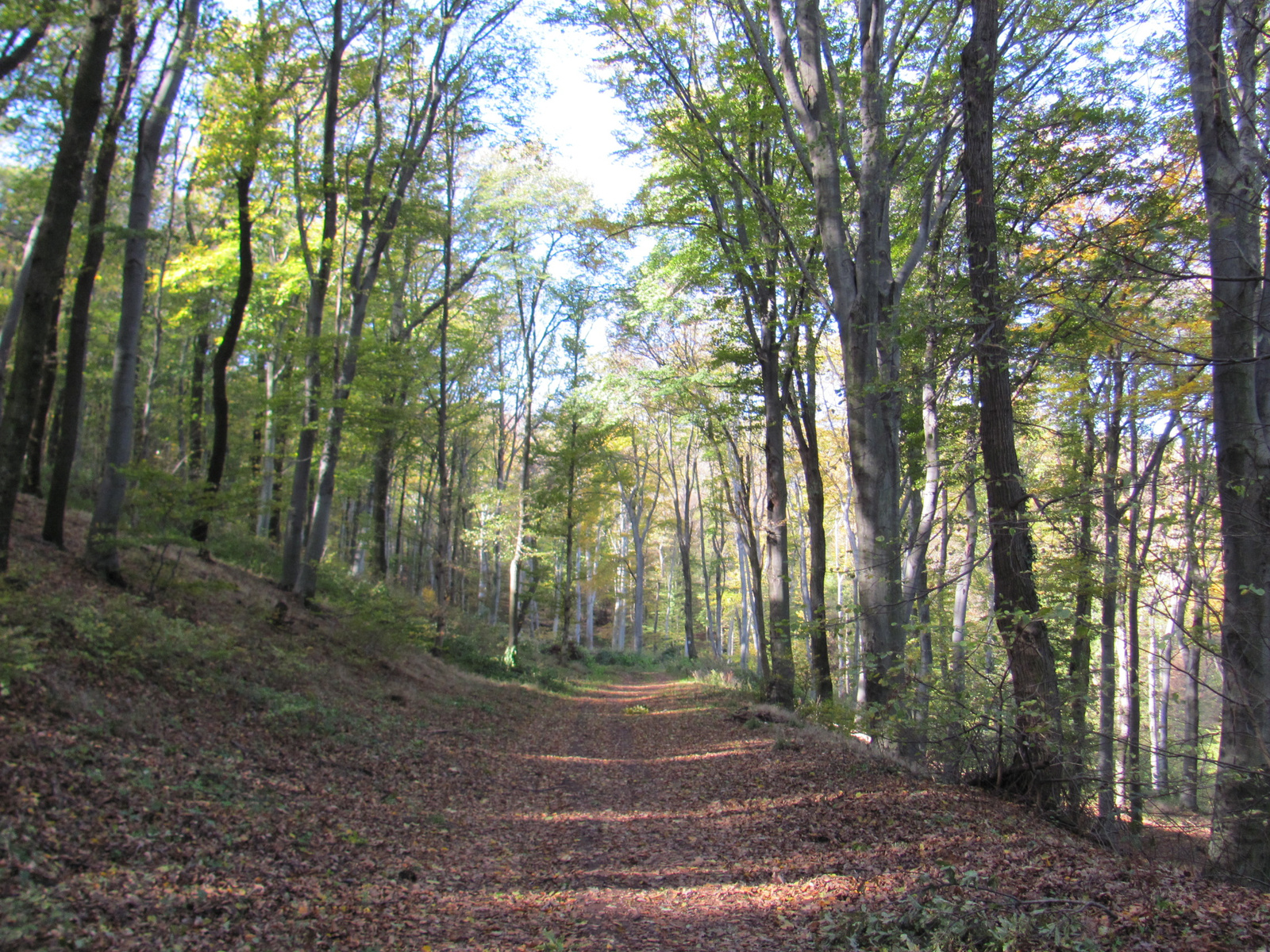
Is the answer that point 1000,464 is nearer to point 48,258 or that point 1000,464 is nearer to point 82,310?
point 48,258

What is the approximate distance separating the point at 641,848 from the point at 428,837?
1.93 metres

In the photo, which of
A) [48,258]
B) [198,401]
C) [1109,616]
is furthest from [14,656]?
[198,401]

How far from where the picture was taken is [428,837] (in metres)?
6.07

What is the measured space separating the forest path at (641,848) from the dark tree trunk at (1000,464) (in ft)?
6.52

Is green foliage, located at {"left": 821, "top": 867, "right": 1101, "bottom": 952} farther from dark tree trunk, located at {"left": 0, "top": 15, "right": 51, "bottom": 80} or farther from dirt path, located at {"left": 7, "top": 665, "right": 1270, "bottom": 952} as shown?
dark tree trunk, located at {"left": 0, "top": 15, "right": 51, "bottom": 80}

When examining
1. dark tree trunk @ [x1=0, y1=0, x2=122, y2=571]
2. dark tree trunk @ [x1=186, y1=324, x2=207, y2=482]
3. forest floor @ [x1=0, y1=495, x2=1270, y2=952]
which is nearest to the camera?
forest floor @ [x1=0, y1=495, x2=1270, y2=952]

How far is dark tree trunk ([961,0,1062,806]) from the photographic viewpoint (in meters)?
5.88

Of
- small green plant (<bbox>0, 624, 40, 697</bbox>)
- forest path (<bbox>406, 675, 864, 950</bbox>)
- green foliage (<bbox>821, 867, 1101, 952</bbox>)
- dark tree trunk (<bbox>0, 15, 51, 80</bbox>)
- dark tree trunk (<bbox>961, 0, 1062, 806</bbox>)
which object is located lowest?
forest path (<bbox>406, 675, 864, 950</bbox>)

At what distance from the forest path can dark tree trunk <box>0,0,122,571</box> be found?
19.8ft

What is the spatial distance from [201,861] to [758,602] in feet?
47.5

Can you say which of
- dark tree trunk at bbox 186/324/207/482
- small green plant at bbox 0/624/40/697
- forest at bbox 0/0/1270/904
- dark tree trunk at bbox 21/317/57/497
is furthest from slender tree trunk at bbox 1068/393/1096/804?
dark tree trunk at bbox 186/324/207/482

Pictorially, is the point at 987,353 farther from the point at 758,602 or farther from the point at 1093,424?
the point at 758,602

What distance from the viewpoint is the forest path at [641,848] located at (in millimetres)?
4277

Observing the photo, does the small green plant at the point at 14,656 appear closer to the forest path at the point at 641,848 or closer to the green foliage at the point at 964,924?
the forest path at the point at 641,848
